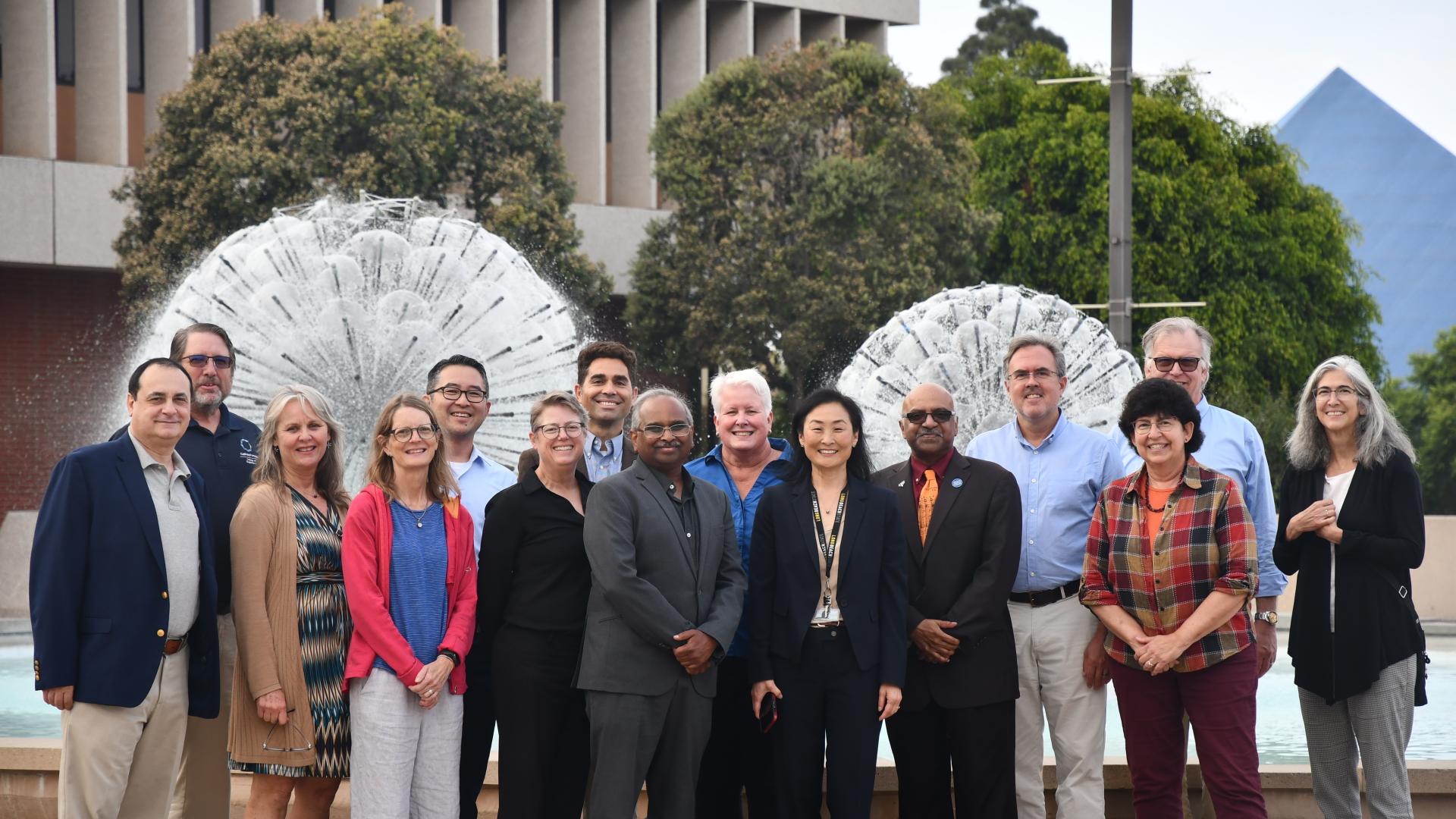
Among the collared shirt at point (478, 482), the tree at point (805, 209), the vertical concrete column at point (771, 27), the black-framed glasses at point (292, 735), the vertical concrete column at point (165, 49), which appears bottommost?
the black-framed glasses at point (292, 735)

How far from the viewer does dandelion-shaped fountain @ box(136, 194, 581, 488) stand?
628 inches

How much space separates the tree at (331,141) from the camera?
28391mm

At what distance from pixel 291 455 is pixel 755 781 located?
2.10 metres

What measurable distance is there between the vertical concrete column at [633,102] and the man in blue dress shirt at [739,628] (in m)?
33.4

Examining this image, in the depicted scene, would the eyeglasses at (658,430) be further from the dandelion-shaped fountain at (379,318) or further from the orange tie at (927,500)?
the dandelion-shaped fountain at (379,318)

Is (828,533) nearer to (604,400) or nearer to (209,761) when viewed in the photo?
(604,400)

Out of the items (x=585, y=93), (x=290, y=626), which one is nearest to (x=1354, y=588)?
(x=290, y=626)

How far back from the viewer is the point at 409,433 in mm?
5586

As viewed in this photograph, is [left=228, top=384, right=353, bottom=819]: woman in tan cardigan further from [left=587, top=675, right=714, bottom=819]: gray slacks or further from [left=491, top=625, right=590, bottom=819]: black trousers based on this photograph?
[left=587, top=675, right=714, bottom=819]: gray slacks

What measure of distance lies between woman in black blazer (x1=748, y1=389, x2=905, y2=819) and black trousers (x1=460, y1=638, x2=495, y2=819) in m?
1.00

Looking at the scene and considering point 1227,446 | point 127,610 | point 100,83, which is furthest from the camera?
point 100,83

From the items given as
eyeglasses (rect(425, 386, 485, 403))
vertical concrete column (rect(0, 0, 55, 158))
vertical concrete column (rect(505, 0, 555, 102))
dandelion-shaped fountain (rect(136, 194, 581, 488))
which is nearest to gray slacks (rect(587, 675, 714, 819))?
eyeglasses (rect(425, 386, 485, 403))

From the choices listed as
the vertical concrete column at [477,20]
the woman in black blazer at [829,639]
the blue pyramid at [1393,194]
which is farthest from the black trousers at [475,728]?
the blue pyramid at [1393,194]

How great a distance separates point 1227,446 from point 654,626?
262cm
